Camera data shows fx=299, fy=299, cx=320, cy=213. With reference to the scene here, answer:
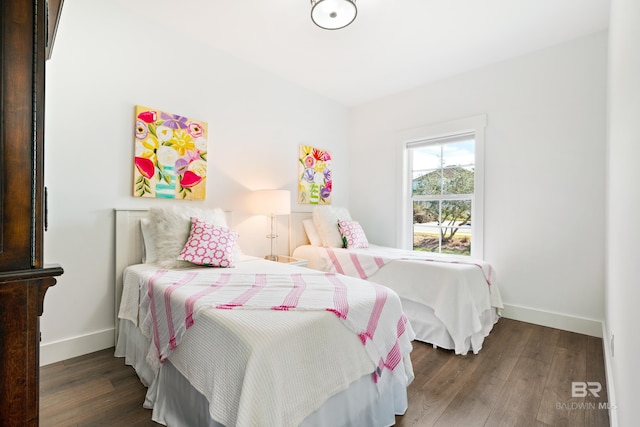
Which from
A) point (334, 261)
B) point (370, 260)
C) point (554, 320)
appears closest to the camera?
point (554, 320)

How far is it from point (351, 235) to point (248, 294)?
2128 millimetres

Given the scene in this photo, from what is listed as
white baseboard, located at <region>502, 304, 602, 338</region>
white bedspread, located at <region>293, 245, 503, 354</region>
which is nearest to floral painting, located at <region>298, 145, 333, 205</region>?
white bedspread, located at <region>293, 245, 503, 354</region>

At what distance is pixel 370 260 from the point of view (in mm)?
2955

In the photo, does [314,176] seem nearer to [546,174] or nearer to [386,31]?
[386,31]

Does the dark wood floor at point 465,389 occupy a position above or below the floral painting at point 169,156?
below

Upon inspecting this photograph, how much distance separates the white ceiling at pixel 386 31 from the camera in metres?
2.31

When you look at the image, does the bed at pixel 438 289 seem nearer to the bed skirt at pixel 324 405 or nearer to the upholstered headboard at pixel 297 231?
the upholstered headboard at pixel 297 231

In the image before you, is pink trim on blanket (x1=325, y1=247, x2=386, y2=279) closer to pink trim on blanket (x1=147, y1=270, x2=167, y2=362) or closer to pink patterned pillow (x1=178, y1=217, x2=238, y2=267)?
pink patterned pillow (x1=178, y1=217, x2=238, y2=267)

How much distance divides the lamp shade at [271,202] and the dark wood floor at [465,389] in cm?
166

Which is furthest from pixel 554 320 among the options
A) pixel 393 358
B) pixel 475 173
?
pixel 393 358

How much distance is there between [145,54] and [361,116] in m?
2.78

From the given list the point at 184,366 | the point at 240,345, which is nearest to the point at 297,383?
the point at 240,345

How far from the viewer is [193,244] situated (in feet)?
7.19

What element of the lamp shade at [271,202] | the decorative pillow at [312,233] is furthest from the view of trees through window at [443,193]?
the lamp shade at [271,202]
